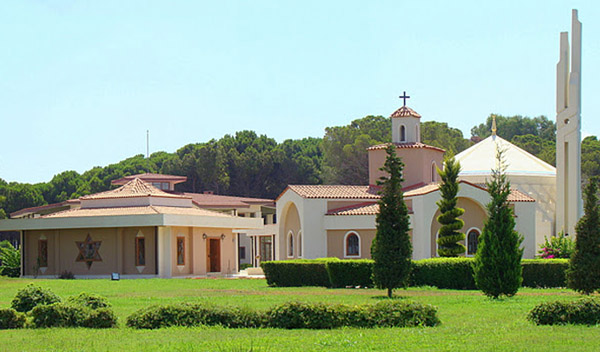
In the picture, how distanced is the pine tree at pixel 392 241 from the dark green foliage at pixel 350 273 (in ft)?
15.2

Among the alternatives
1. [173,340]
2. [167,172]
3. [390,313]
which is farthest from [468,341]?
[167,172]

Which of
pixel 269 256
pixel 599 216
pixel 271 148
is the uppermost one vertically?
pixel 271 148

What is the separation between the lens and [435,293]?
25016 millimetres

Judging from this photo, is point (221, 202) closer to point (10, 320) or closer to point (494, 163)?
point (494, 163)

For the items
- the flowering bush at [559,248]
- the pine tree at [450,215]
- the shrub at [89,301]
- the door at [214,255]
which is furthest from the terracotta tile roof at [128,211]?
the shrub at [89,301]

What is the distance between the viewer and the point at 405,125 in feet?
156

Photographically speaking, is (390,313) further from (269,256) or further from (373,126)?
(373,126)

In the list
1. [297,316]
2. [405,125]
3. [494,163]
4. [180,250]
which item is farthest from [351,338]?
[494,163]

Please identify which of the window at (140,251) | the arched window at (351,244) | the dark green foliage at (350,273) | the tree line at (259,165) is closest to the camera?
the dark green foliage at (350,273)

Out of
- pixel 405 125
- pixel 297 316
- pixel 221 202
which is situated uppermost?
pixel 405 125

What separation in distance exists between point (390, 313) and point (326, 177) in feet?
211

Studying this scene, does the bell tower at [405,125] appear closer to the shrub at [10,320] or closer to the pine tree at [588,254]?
the pine tree at [588,254]

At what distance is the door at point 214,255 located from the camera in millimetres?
43250

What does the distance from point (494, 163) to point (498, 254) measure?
3083 centimetres
